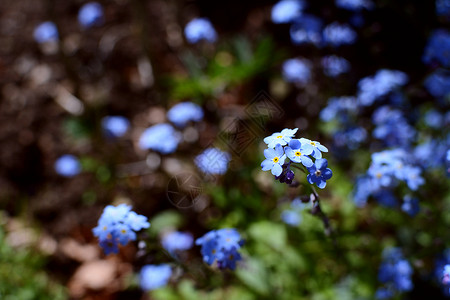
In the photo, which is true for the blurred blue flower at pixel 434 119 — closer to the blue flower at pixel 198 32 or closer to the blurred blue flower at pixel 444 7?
the blurred blue flower at pixel 444 7

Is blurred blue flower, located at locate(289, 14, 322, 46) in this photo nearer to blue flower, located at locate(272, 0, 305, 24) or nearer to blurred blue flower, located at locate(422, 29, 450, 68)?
blue flower, located at locate(272, 0, 305, 24)

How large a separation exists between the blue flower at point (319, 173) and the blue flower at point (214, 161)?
1.37 m

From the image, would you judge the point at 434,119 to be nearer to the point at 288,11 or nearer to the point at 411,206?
the point at 411,206

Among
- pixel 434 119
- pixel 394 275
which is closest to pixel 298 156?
pixel 394 275

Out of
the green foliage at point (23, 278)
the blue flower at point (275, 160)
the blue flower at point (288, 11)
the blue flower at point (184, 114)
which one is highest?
the blue flower at point (288, 11)

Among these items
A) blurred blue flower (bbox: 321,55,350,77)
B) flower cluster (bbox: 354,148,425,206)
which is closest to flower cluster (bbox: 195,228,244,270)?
flower cluster (bbox: 354,148,425,206)

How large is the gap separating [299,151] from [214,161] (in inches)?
55.3

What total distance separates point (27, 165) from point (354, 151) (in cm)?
317

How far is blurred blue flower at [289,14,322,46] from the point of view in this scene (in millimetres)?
3201

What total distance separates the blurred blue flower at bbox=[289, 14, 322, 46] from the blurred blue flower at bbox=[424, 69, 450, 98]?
91 centimetres

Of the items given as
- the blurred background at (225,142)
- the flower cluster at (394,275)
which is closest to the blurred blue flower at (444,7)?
the blurred background at (225,142)

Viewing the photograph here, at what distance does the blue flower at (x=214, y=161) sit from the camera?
297 centimetres

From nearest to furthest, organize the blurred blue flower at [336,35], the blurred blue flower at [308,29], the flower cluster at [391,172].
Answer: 1. the flower cluster at [391,172]
2. the blurred blue flower at [308,29]
3. the blurred blue flower at [336,35]

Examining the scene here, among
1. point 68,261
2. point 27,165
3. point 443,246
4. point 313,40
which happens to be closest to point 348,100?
point 313,40
